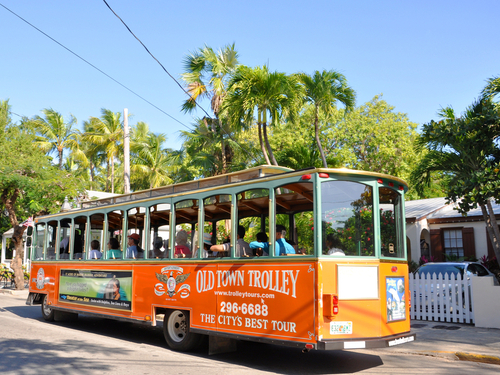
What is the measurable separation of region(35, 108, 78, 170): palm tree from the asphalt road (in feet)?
107

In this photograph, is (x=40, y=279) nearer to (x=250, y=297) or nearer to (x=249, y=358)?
(x=249, y=358)

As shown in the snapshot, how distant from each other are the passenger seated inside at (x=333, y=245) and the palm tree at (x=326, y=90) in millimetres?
8966

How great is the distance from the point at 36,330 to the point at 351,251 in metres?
7.72

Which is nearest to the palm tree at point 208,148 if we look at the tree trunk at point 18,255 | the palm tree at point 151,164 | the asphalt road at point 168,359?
the tree trunk at point 18,255

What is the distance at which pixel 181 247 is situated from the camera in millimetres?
8773

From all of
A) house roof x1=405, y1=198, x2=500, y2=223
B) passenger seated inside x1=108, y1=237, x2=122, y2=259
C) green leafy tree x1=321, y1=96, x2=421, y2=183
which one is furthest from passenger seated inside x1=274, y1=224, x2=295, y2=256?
green leafy tree x1=321, y1=96, x2=421, y2=183

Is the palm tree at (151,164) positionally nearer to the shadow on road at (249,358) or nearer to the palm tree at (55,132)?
the palm tree at (55,132)

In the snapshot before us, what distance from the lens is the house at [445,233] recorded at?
20656 mm

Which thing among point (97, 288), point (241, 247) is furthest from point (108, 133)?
point (241, 247)

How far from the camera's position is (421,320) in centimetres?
1223

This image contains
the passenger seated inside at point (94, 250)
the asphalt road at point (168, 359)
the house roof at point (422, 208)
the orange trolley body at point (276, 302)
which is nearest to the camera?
the orange trolley body at point (276, 302)

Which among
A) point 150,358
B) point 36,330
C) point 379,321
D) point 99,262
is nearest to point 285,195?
point 379,321

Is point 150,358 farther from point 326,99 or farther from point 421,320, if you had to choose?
point 326,99

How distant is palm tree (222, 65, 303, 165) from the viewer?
1441 centimetres
